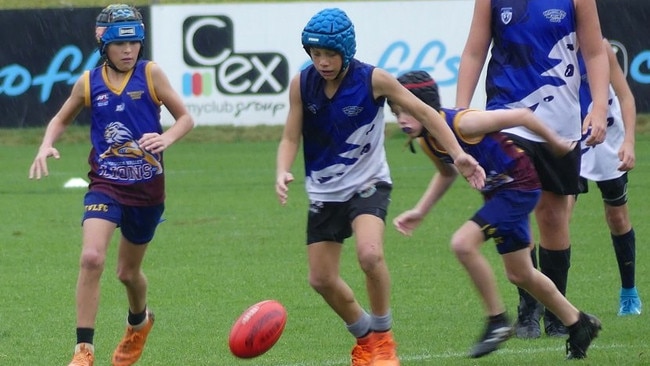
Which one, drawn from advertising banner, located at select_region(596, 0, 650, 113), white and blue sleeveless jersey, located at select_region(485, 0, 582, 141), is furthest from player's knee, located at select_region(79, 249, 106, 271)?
advertising banner, located at select_region(596, 0, 650, 113)

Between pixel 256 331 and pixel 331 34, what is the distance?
1467 millimetres

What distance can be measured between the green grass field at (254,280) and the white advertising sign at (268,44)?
3906mm

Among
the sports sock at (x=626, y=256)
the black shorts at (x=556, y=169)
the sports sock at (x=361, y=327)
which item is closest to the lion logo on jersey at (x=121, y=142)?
the sports sock at (x=361, y=327)

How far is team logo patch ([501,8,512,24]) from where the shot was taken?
279 inches

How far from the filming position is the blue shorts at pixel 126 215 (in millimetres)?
6879

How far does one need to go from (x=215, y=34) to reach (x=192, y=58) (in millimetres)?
492

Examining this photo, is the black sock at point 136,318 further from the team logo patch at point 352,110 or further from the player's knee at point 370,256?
the team logo patch at point 352,110

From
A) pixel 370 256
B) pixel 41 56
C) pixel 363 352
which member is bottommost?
pixel 41 56

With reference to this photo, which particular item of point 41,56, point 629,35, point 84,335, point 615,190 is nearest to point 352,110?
point 84,335

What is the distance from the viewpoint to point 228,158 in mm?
18953

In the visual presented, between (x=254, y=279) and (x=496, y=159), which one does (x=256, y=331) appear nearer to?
(x=496, y=159)

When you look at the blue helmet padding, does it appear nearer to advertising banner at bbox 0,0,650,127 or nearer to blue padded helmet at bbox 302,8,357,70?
blue padded helmet at bbox 302,8,357,70

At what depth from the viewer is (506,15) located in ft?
23.3

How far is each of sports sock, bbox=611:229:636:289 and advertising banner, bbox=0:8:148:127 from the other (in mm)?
13314
